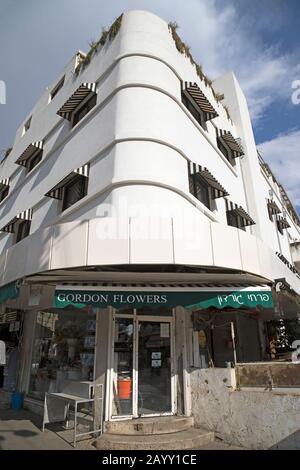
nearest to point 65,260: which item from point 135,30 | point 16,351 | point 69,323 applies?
point 69,323

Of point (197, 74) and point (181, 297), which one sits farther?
point (197, 74)

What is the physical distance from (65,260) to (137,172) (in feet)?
10.9

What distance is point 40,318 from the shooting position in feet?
40.4

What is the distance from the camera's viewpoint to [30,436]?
27.0 feet

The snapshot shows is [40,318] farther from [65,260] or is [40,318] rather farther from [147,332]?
[65,260]

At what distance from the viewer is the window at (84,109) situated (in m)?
12.7

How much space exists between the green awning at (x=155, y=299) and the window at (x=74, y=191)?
4084 millimetres

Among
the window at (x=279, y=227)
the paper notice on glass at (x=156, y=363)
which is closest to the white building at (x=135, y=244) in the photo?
the paper notice on glass at (x=156, y=363)

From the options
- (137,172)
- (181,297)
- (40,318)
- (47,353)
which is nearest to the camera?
(181,297)

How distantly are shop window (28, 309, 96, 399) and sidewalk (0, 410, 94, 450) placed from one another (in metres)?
1.03

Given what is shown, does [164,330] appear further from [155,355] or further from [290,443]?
[290,443]

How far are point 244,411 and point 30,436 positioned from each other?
17.8 ft

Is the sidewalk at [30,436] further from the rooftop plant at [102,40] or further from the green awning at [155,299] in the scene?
the rooftop plant at [102,40]

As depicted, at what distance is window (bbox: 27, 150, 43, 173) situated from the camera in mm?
15702
